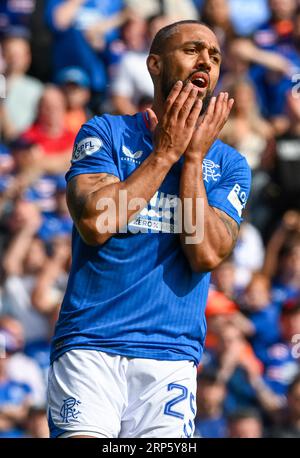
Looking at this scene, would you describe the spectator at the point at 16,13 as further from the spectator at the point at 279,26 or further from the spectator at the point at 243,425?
the spectator at the point at 243,425

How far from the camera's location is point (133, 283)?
4.48 metres

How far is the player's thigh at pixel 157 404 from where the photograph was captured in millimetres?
4414

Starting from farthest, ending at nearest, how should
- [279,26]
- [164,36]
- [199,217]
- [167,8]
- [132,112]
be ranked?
[279,26], [167,8], [132,112], [164,36], [199,217]

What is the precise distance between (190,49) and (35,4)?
6.78m

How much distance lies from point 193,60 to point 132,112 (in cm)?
574

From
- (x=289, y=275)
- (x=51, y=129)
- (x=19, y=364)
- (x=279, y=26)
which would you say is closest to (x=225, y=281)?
(x=289, y=275)

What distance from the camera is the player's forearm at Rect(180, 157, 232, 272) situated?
447cm

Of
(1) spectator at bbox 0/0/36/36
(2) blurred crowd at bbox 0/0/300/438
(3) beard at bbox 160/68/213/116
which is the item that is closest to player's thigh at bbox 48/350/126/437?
(3) beard at bbox 160/68/213/116

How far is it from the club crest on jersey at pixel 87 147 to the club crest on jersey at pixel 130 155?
118 millimetres

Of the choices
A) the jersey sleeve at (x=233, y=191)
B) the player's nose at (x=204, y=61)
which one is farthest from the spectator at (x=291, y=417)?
the player's nose at (x=204, y=61)

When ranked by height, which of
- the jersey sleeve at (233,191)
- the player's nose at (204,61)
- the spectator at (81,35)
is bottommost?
the jersey sleeve at (233,191)

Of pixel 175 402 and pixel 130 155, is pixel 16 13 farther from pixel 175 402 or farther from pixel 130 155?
pixel 175 402

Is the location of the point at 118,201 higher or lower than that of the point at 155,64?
lower

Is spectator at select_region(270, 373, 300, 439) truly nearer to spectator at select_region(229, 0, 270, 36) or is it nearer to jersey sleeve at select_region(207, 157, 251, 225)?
jersey sleeve at select_region(207, 157, 251, 225)
